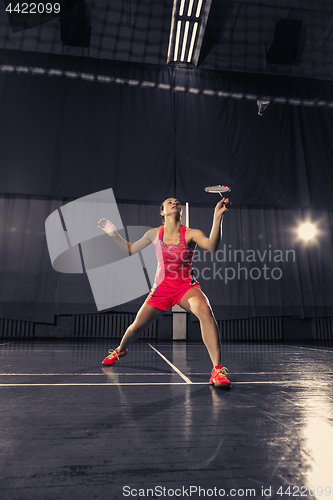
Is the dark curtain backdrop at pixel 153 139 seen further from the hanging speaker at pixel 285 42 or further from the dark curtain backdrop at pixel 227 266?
the hanging speaker at pixel 285 42

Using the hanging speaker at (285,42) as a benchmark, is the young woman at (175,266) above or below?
below

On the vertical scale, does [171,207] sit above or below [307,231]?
below

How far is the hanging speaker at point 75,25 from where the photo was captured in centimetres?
618

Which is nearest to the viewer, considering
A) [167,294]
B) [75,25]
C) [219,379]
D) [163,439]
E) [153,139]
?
[163,439]

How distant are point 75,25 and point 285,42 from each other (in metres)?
4.06

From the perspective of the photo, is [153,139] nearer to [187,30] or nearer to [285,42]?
[187,30]

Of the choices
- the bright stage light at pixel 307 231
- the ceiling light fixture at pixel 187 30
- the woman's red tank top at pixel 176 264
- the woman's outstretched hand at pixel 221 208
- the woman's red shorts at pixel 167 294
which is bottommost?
the woman's red shorts at pixel 167 294

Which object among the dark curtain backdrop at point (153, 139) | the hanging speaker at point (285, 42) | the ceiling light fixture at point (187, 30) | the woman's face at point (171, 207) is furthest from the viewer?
the dark curtain backdrop at point (153, 139)

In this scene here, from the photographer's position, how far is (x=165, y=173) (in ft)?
22.8

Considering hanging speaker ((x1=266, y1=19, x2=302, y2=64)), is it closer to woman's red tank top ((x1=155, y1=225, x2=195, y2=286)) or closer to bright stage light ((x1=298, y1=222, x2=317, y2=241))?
bright stage light ((x1=298, y1=222, x2=317, y2=241))

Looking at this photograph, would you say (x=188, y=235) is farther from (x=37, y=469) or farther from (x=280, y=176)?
(x=280, y=176)

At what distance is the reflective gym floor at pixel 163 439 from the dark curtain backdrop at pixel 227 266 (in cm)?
457

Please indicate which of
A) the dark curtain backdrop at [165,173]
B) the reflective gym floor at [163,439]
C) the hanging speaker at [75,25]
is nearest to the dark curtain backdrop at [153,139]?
the dark curtain backdrop at [165,173]

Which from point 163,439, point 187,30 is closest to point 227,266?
point 187,30
